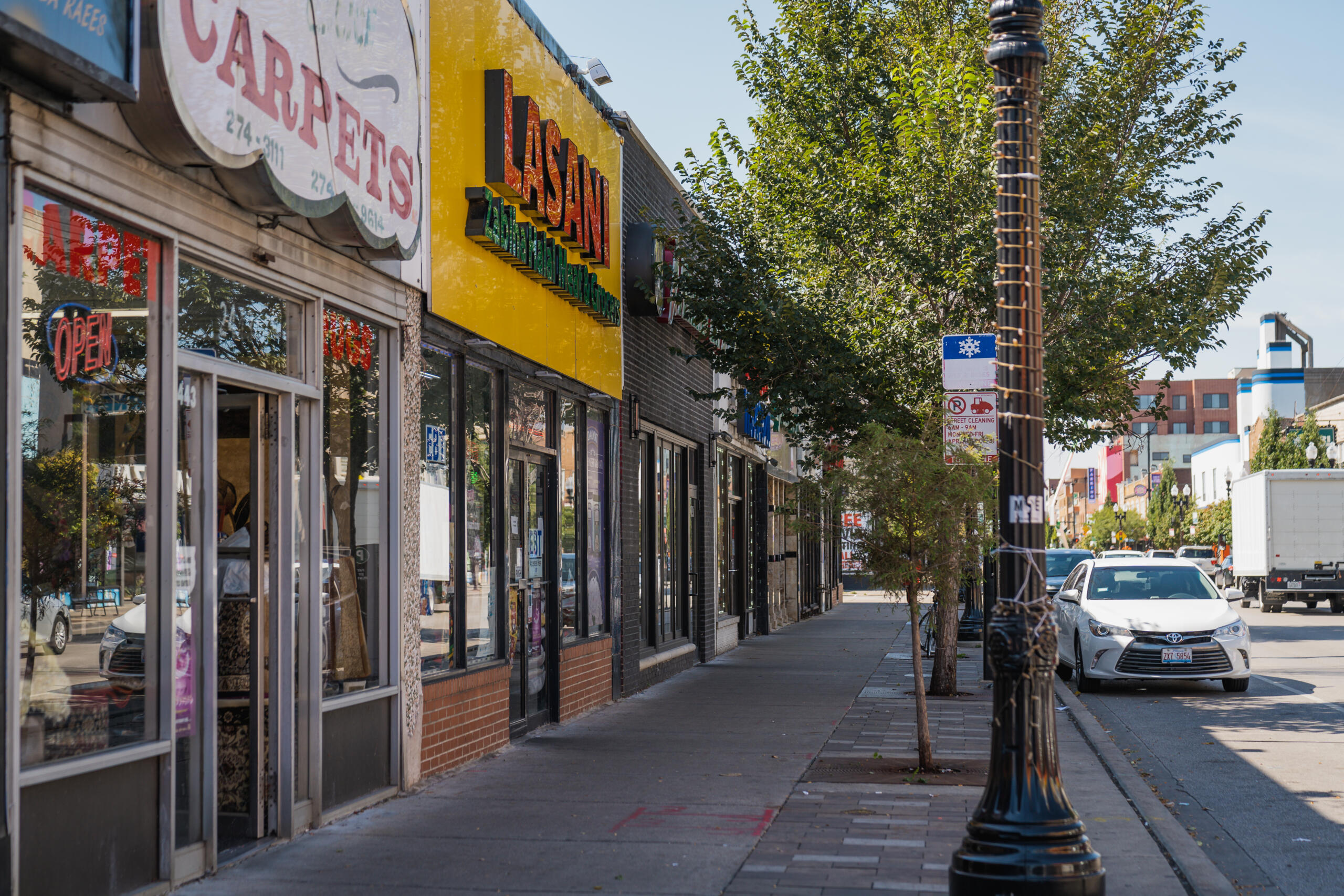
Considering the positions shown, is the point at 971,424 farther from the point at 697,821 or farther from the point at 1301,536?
the point at 1301,536

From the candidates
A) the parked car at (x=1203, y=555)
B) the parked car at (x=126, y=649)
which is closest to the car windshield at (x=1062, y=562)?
the parked car at (x=126, y=649)

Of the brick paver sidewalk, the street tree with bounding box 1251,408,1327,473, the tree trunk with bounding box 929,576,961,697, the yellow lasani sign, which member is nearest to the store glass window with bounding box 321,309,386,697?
the yellow lasani sign

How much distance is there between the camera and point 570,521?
1267 cm

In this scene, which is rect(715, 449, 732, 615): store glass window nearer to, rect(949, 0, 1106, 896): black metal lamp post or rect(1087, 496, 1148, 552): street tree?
rect(949, 0, 1106, 896): black metal lamp post

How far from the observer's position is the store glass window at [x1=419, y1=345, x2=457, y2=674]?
9.02m

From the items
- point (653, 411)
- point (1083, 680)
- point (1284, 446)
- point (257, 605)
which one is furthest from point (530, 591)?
point (1284, 446)

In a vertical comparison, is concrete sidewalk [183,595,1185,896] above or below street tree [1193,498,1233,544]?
below

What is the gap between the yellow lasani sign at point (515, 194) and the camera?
9.37 m

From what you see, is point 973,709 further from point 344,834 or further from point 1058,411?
point 344,834

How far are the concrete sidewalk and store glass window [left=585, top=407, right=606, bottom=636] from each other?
118 centimetres

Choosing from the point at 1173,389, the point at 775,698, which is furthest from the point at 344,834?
the point at 1173,389

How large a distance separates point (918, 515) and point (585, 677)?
449cm

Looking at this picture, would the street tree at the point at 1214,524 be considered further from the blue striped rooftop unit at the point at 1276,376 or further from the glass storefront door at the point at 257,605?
the glass storefront door at the point at 257,605

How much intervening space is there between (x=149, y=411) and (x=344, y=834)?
107 inches
